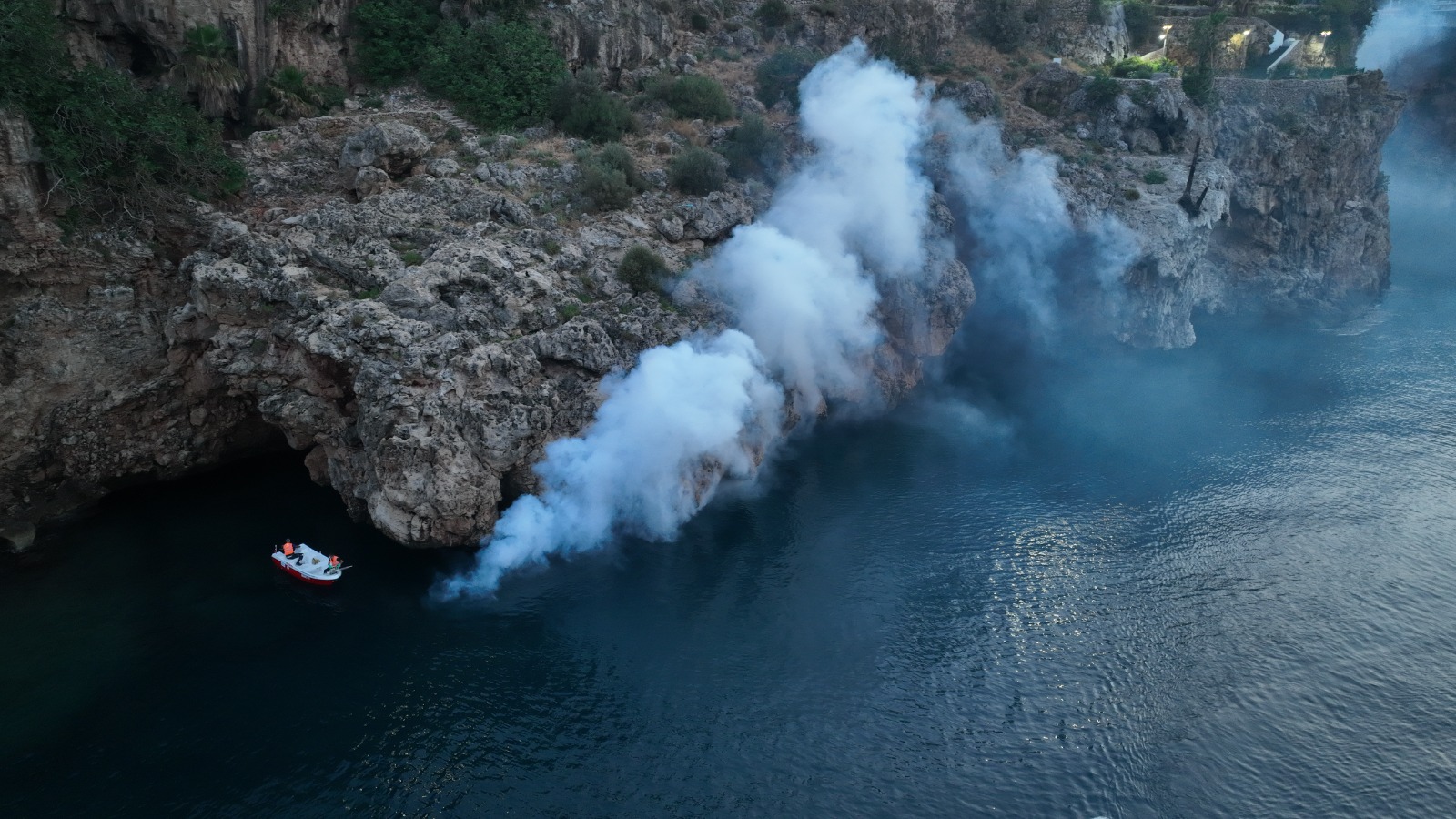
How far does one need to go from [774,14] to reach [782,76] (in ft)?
22.2

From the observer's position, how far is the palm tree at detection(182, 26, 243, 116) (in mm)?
30141

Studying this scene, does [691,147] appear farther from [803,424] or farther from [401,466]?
[401,466]

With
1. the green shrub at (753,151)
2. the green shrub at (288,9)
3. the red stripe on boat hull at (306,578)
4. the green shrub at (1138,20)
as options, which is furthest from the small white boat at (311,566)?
the green shrub at (1138,20)

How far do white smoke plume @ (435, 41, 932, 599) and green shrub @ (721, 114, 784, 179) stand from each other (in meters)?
1.59

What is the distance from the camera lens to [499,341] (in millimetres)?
27328

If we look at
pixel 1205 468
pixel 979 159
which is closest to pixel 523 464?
pixel 1205 468

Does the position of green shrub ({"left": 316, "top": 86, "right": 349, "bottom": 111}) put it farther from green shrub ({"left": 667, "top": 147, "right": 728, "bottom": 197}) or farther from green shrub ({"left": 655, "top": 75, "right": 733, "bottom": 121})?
green shrub ({"left": 655, "top": 75, "right": 733, "bottom": 121})

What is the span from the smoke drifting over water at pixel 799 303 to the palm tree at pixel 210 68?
1787 centimetres

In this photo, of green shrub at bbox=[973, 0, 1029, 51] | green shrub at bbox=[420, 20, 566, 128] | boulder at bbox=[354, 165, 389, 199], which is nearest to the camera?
boulder at bbox=[354, 165, 389, 199]

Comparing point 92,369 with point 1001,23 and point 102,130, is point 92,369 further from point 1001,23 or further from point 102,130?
point 1001,23

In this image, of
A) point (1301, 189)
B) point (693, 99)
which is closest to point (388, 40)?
point (693, 99)

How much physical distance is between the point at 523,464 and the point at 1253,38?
58.7 m

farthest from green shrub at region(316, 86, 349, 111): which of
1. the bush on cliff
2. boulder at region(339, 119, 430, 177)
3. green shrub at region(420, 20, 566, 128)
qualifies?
the bush on cliff

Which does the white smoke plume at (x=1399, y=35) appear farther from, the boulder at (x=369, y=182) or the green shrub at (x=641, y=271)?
the boulder at (x=369, y=182)
